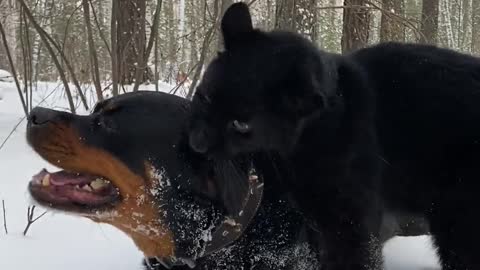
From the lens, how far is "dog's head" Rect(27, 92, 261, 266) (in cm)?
293

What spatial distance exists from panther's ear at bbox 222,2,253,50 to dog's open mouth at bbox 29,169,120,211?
0.84 meters

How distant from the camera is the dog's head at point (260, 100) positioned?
9.40 ft

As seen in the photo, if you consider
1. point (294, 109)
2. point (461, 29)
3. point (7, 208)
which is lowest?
point (461, 29)

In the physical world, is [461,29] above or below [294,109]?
below

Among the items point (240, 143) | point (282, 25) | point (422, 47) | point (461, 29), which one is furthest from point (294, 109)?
point (461, 29)

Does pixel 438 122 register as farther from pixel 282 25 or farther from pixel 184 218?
pixel 282 25

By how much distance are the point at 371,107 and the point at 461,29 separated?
36901mm

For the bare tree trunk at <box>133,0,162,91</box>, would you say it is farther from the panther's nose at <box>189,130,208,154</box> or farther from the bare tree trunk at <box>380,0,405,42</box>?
the bare tree trunk at <box>380,0,405,42</box>

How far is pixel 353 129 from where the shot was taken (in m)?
3.09

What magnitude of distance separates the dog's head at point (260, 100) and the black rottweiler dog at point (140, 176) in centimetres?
12

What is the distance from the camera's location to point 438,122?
3.25 metres

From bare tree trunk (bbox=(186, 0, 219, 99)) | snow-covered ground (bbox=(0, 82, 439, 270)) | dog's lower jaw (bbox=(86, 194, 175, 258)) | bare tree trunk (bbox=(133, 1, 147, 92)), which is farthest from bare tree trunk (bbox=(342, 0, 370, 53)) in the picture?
dog's lower jaw (bbox=(86, 194, 175, 258))

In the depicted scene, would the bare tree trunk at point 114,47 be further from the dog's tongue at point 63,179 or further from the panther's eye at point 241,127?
the panther's eye at point 241,127

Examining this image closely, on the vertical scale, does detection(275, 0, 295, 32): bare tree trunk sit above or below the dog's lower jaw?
above
